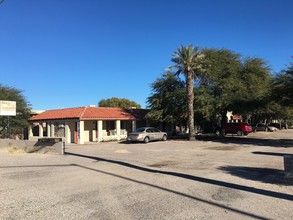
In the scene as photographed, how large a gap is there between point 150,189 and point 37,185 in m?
3.66

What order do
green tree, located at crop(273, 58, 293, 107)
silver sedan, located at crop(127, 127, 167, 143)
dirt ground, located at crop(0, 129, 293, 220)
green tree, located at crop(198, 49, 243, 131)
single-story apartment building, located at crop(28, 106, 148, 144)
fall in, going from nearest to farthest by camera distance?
dirt ground, located at crop(0, 129, 293, 220) → green tree, located at crop(273, 58, 293, 107) → silver sedan, located at crop(127, 127, 167, 143) → green tree, located at crop(198, 49, 243, 131) → single-story apartment building, located at crop(28, 106, 148, 144)

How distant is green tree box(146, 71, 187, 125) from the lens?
37.3 m

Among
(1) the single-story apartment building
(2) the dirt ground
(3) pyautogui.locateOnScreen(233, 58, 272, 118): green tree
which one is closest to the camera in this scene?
(2) the dirt ground

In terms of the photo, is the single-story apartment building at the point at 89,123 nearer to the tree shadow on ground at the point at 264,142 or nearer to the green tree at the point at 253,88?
the tree shadow on ground at the point at 264,142

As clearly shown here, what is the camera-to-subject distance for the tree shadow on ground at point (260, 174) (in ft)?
34.7

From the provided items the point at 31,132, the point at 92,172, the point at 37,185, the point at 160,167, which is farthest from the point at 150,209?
→ the point at 31,132

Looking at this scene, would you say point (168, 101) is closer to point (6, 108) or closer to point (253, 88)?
point (253, 88)

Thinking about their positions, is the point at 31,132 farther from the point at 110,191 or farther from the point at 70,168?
the point at 110,191

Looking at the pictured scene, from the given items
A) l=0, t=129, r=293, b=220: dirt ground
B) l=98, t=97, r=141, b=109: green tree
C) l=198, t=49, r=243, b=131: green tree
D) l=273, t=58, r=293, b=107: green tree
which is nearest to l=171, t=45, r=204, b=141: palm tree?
l=198, t=49, r=243, b=131: green tree

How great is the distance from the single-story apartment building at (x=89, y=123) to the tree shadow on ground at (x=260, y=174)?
23360 mm

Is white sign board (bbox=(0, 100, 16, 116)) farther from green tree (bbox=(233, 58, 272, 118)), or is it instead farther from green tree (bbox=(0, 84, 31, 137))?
green tree (bbox=(233, 58, 272, 118))

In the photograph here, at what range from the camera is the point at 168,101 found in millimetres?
38125

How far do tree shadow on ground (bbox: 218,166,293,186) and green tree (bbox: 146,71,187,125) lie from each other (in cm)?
2366

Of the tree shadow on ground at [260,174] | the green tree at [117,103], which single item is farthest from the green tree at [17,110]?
the green tree at [117,103]
